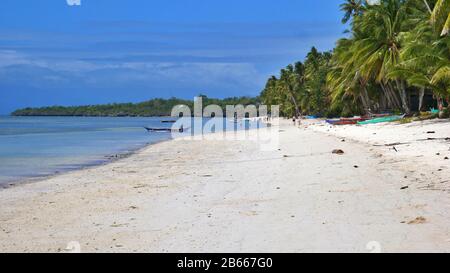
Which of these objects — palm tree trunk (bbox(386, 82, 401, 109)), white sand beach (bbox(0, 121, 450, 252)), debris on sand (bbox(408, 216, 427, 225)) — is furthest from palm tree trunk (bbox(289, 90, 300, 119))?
debris on sand (bbox(408, 216, 427, 225))

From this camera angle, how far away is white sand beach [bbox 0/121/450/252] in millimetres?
5605

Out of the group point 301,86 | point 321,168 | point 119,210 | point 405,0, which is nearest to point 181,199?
point 119,210

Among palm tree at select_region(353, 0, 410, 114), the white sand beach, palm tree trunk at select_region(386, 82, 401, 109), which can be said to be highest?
palm tree at select_region(353, 0, 410, 114)

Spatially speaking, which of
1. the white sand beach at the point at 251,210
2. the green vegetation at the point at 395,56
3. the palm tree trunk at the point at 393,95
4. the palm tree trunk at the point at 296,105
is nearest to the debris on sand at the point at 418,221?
the white sand beach at the point at 251,210

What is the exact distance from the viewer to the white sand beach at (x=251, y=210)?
5.61 meters

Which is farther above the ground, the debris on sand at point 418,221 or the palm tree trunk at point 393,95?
the palm tree trunk at point 393,95

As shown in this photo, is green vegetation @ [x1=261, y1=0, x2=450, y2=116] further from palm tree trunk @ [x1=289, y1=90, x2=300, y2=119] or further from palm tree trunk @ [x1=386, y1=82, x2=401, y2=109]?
palm tree trunk @ [x1=289, y1=90, x2=300, y2=119]

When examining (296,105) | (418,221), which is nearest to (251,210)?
(418,221)

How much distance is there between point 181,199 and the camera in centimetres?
908

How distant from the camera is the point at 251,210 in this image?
295 inches

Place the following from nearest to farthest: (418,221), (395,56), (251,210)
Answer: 1. (418,221)
2. (251,210)
3. (395,56)

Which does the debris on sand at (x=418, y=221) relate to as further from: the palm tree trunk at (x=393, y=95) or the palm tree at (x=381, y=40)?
the palm tree trunk at (x=393, y=95)

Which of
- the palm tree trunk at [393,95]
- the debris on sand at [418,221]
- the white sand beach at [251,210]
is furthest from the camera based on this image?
the palm tree trunk at [393,95]

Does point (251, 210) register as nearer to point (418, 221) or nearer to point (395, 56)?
point (418, 221)
